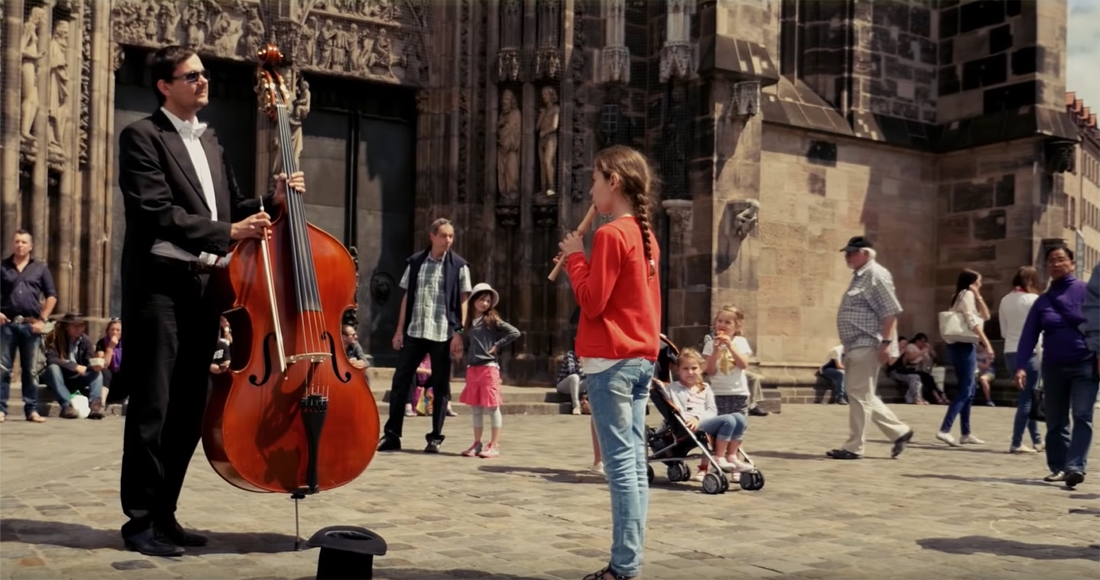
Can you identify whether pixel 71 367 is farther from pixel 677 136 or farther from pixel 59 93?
pixel 677 136

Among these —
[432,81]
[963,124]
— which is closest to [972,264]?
[963,124]

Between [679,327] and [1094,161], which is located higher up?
[1094,161]

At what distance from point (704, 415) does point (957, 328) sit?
13.1 ft

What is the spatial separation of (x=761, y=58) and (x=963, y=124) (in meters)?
5.40

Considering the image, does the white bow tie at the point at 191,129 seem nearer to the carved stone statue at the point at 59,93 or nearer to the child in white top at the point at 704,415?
the child in white top at the point at 704,415

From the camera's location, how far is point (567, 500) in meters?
6.96

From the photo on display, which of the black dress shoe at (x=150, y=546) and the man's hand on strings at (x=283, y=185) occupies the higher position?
the man's hand on strings at (x=283, y=185)

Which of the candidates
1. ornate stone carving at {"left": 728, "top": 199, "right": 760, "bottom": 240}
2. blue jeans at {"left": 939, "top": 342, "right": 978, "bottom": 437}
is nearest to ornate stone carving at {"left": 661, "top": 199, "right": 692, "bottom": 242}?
ornate stone carving at {"left": 728, "top": 199, "right": 760, "bottom": 240}

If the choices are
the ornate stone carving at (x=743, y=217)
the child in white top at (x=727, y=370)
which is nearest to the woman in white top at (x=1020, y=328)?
the child in white top at (x=727, y=370)

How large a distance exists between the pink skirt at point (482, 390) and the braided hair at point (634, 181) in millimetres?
5033

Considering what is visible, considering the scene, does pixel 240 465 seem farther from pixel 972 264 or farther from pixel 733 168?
pixel 972 264

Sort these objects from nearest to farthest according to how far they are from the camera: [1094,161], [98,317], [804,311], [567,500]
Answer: [567,500] < [98,317] < [804,311] < [1094,161]

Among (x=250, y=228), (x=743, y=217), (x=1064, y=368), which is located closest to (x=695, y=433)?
(x=1064, y=368)

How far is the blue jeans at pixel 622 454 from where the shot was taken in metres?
4.41
